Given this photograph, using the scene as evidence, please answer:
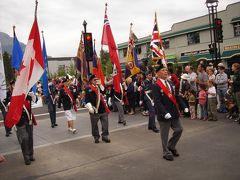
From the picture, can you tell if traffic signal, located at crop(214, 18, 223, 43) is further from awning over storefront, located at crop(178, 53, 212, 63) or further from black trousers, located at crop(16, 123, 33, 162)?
awning over storefront, located at crop(178, 53, 212, 63)

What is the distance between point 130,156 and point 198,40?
104 ft

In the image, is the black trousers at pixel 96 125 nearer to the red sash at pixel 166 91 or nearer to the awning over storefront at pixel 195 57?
the red sash at pixel 166 91

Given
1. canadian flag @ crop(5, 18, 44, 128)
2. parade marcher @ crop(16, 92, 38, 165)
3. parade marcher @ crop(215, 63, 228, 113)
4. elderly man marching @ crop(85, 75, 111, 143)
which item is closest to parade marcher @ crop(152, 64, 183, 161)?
elderly man marching @ crop(85, 75, 111, 143)

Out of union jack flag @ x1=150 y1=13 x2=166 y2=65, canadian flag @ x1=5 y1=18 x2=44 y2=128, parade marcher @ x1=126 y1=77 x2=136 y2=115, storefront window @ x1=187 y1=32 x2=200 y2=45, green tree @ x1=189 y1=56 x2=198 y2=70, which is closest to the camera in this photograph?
canadian flag @ x1=5 y1=18 x2=44 y2=128

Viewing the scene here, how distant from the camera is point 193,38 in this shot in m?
36.5

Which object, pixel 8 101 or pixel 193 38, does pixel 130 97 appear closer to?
pixel 8 101

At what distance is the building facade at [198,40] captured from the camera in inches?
1249

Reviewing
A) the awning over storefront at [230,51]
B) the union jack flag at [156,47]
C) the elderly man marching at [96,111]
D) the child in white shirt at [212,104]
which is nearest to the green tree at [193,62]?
the awning over storefront at [230,51]

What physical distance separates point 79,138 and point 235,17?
1110 inches

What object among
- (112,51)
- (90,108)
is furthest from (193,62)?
(90,108)

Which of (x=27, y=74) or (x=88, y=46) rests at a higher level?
(x=88, y=46)

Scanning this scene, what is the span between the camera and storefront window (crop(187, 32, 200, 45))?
35803mm

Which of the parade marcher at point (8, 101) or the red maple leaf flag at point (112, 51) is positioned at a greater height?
the red maple leaf flag at point (112, 51)

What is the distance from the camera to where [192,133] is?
8.21m
